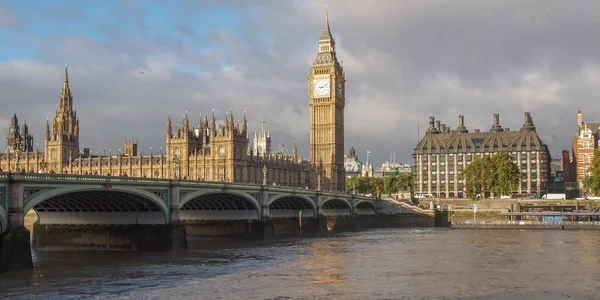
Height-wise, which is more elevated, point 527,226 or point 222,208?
point 222,208

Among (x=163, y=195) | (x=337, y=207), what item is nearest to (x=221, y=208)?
(x=163, y=195)

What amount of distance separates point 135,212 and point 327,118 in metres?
111

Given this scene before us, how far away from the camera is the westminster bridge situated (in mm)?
49500

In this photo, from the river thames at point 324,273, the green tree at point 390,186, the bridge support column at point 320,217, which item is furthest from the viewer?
the green tree at point 390,186

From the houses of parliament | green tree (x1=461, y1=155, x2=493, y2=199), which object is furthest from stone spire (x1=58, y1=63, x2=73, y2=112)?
green tree (x1=461, y1=155, x2=493, y2=199)

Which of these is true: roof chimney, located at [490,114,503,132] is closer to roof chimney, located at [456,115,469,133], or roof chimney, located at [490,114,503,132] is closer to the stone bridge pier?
roof chimney, located at [456,115,469,133]

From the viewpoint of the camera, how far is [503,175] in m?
140

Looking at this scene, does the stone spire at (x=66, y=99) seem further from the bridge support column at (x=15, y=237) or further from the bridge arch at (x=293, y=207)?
the bridge support column at (x=15, y=237)

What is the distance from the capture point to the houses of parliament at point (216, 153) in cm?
13100

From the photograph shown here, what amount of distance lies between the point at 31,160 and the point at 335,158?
63.6 metres

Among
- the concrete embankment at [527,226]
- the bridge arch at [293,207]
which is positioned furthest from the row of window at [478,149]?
the bridge arch at [293,207]

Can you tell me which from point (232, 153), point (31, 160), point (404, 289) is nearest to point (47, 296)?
point (404, 289)

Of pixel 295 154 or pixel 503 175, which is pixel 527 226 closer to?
pixel 503 175

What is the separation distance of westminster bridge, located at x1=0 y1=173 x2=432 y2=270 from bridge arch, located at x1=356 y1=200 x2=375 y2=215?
84.0 ft
